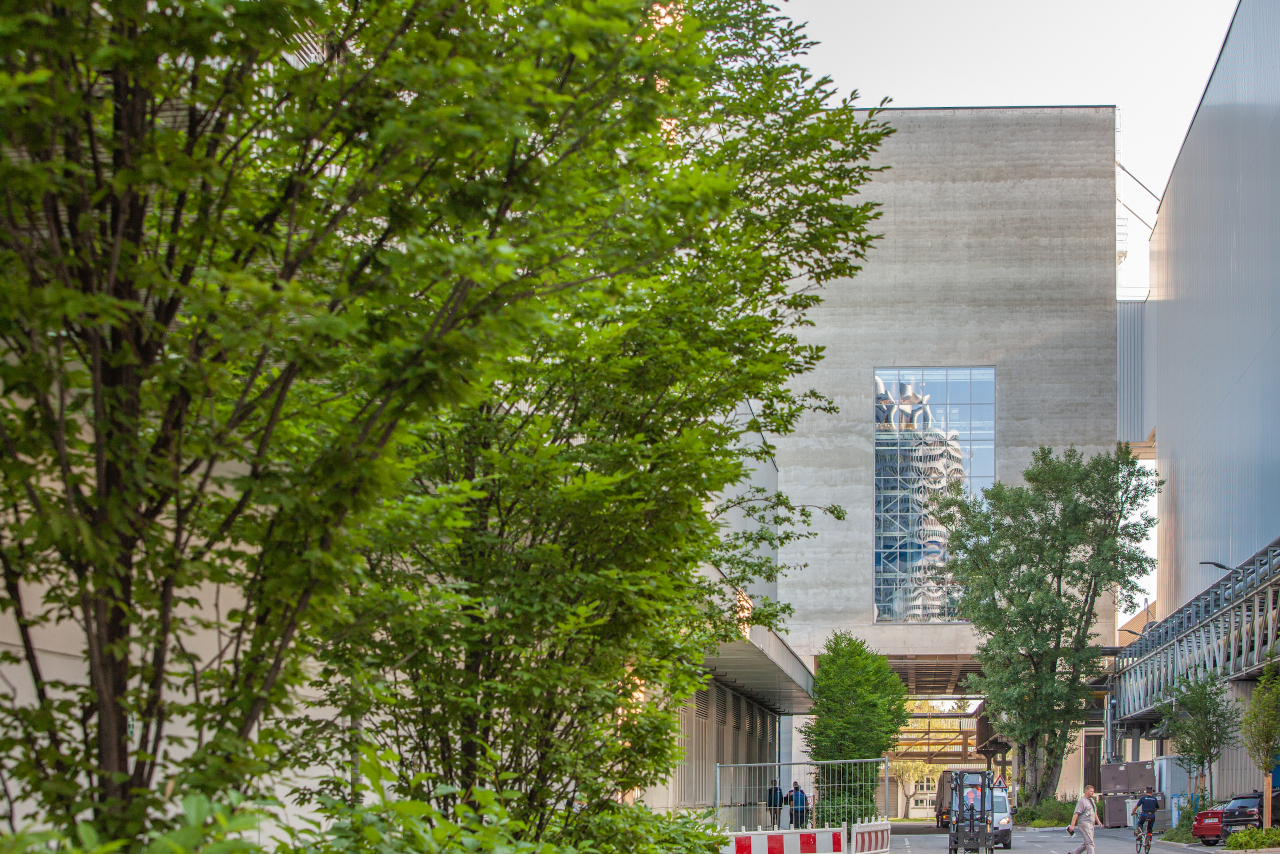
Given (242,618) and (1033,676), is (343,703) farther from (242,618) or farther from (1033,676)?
(1033,676)

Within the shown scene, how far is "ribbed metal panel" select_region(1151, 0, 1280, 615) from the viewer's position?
131ft

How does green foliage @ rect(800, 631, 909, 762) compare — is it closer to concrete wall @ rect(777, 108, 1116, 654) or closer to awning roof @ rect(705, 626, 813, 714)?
awning roof @ rect(705, 626, 813, 714)

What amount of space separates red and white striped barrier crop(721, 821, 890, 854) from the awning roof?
10.7ft

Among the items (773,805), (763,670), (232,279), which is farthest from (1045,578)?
(232,279)

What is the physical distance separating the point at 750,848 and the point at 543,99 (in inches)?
571

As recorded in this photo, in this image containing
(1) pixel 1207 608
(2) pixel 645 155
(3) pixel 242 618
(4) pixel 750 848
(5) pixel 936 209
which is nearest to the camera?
(3) pixel 242 618

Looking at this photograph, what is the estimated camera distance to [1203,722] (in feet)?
136

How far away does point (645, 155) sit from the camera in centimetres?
453

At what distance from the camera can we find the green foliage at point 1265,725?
3272cm

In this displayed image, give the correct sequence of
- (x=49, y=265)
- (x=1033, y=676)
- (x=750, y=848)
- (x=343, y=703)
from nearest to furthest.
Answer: (x=49, y=265)
(x=343, y=703)
(x=750, y=848)
(x=1033, y=676)

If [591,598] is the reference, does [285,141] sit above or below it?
above

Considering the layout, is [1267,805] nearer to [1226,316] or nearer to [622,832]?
[1226,316]

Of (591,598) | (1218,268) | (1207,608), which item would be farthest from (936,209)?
(591,598)

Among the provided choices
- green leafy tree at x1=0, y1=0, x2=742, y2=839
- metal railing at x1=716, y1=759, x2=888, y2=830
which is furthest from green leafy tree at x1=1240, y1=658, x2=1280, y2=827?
green leafy tree at x1=0, y1=0, x2=742, y2=839
